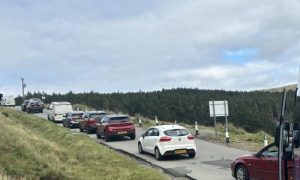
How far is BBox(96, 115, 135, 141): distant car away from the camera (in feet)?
106

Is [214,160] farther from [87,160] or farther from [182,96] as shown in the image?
[182,96]

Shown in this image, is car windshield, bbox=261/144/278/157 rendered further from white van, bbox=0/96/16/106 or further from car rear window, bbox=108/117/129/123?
white van, bbox=0/96/16/106

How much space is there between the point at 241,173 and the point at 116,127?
18.0m

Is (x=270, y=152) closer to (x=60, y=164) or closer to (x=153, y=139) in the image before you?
(x=60, y=164)

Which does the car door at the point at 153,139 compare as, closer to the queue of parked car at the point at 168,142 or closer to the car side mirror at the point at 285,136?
the queue of parked car at the point at 168,142

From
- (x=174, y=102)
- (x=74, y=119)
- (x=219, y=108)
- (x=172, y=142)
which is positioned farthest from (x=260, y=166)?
(x=174, y=102)

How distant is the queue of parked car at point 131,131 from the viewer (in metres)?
23.0

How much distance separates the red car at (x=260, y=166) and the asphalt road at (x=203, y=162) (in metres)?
1.73

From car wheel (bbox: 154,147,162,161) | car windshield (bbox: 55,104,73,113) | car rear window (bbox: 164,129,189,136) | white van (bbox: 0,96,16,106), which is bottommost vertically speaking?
car wheel (bbox: 154,147,162,161)

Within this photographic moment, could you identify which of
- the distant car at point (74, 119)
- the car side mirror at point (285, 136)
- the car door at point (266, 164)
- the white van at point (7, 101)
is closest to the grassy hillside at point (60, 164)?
the car door at point (266, 164)

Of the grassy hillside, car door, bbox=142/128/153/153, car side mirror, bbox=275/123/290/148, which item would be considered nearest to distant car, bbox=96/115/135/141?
car door, bbox=142/128/153/153

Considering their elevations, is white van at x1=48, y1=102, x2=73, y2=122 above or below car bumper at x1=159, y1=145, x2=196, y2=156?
above

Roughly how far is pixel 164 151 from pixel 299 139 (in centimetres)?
1746

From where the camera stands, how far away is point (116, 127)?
32.5 meters
